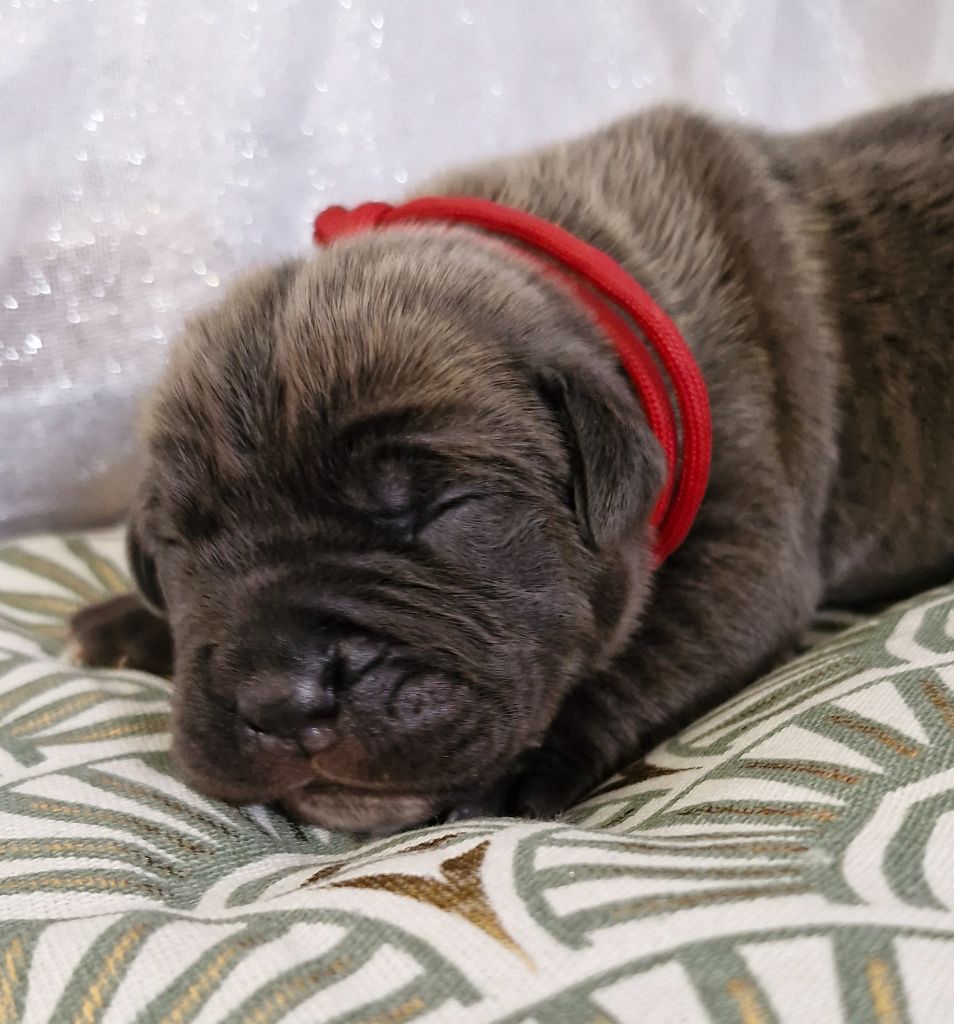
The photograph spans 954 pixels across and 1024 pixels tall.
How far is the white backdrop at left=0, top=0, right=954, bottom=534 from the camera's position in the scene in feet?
7.04

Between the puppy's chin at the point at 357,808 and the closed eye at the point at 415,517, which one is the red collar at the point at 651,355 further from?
the puppy's chin at the point at 357,808

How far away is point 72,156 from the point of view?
215cm

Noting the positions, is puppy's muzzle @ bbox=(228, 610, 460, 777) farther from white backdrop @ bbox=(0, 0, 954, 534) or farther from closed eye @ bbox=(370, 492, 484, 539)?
white backdrop @ bbox=(0, 0, 954, 534)

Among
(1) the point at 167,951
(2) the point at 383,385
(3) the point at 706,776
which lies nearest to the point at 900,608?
(3) the point at 706,776

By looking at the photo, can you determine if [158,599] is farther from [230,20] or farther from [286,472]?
[230,20]

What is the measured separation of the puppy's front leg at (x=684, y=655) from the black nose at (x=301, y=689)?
0.39 meters

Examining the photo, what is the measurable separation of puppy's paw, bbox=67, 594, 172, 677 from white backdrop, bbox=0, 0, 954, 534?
0.52 metres

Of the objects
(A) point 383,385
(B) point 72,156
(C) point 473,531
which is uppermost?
(B) point 72,156

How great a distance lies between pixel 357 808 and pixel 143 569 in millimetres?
557

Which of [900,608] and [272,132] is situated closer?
[900,608]

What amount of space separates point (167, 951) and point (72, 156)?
177 centimetres

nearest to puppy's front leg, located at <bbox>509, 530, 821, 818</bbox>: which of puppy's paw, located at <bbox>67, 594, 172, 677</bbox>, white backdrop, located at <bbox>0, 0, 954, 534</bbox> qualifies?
puppy's paw, located at <bbox>67, 594, 172, 677</bbox>

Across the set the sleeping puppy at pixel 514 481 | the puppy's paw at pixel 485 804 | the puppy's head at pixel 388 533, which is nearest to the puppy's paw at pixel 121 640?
the sleeping puppy at pixel 514 481

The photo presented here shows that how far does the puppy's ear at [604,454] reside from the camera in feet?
4.21
